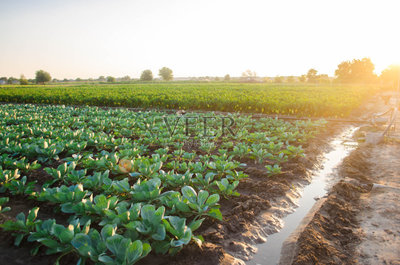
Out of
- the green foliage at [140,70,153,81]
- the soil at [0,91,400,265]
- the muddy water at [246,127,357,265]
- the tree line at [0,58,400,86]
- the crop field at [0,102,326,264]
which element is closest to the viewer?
the crop field at [0,102,326,264]

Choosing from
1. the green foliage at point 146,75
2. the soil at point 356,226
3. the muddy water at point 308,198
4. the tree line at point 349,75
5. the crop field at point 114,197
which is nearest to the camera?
the crop field at point 114,197

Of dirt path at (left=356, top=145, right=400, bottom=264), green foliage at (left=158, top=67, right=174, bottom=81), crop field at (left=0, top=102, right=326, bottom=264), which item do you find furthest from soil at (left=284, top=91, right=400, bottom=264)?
green foliage at (left=158, top=67, right=174, bottom=81)

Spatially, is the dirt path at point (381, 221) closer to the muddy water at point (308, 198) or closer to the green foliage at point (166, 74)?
the muddy water at point (308, 198)

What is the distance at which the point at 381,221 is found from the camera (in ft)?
9.86

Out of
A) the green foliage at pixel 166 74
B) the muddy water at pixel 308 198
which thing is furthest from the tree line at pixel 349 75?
the muddy water at pixel 308 198

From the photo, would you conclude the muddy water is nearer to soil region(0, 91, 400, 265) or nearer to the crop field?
soil region(0, 91, 400, 265)

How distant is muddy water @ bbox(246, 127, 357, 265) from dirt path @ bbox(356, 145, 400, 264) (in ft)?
2.15

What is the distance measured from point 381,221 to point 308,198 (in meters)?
1.02

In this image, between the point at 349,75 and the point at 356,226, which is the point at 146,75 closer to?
the point at 349,75

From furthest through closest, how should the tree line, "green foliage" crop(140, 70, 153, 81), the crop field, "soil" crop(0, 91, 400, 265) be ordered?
"green foliage" crop(140, 70, 153, 81), the tree line, "soil" crop(0, 91, 400, 265), the crop field

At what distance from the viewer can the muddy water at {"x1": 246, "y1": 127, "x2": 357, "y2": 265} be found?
2.56m

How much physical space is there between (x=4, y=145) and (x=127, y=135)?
266cm

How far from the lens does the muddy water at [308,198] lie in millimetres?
2562

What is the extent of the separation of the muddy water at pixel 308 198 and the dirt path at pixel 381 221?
0.65m
